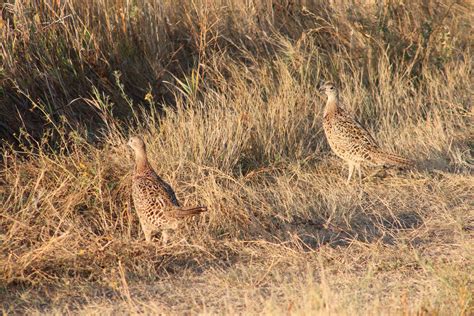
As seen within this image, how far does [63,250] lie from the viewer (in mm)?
5961

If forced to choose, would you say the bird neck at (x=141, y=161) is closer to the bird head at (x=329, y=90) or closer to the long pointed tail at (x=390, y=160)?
the long pointed tail at (x=390, y=160)

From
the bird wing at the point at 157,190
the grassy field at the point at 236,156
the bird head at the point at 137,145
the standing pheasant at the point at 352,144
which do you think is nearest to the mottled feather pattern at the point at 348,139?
the standing pheasant at the point at 352,144

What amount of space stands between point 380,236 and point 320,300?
7.00 feet

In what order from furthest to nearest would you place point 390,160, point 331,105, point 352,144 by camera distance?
1. point 331,105
2. point 352,144
3. point 390,160

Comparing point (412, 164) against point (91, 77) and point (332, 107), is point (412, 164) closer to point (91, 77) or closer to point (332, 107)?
point (332, 107)

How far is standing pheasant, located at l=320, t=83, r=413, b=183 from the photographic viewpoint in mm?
7762

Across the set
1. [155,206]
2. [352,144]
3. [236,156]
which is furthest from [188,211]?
[352,144]

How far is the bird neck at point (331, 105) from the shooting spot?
27.1 ft

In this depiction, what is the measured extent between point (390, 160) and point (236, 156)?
1.39m

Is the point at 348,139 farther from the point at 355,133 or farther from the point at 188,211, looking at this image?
the point at 188,211

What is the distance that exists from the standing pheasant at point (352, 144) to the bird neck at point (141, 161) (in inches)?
78.7

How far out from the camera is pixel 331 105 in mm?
8289

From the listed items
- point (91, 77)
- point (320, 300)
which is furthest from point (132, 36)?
point (320, 300)

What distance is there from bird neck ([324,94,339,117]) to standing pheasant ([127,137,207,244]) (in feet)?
7.68
